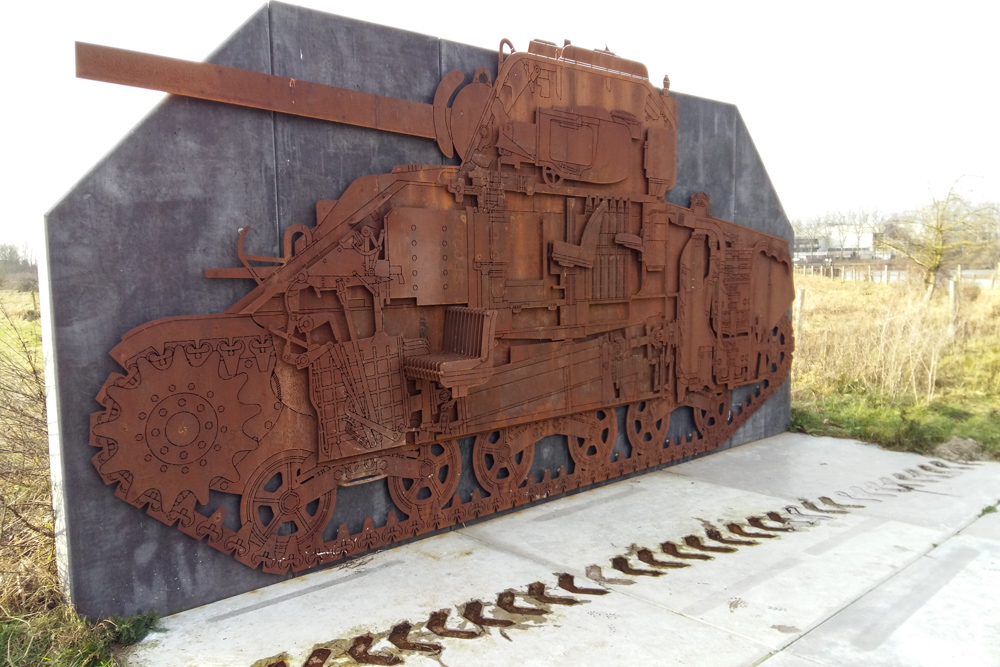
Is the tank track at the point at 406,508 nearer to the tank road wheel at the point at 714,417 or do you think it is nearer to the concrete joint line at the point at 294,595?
the tank road wheel at the point at 714,417

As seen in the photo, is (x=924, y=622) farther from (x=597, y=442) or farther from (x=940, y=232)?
(x=940, y=232)

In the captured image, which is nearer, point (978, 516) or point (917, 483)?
point (978, 516)

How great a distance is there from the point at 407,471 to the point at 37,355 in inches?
106

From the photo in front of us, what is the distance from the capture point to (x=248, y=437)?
4.42 meters

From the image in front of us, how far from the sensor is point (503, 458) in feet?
19.6

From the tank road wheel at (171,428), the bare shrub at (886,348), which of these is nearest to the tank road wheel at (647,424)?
the tank road wheel at (171,428)

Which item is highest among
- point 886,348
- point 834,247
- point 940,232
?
point 834,247

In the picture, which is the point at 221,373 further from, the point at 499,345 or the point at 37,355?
the point at 499,345

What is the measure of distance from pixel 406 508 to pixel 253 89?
10.1 feet

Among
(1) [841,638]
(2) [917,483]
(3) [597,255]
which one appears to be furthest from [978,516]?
(3) [597,255]

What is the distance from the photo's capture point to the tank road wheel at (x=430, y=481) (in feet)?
17.3

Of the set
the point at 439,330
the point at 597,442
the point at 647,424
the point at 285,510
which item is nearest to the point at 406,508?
the point at 285,510

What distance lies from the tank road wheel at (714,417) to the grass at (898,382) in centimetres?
174

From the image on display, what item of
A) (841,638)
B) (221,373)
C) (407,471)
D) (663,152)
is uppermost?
(663,152)
